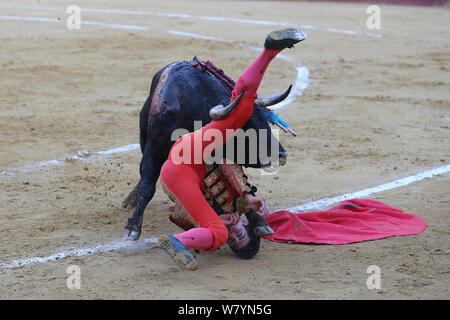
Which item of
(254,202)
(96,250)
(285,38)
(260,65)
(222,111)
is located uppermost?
(285,38)

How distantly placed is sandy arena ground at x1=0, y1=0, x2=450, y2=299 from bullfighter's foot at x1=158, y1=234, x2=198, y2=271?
13 cm

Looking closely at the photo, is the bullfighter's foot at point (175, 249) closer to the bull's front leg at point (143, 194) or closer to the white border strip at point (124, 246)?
the white border strip at point (124, 246)

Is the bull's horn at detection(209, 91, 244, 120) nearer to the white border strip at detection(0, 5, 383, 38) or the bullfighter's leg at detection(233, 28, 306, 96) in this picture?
the bullfighter's leg at detection(233, 28, 306, 96)

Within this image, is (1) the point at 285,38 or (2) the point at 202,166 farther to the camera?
(2) the point at 202,166

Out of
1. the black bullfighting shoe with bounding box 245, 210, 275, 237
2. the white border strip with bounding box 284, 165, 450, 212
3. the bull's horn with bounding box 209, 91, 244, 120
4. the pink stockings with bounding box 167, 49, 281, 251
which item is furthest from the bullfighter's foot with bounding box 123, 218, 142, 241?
the white border strip with bounding box 284, 165, 450, 212

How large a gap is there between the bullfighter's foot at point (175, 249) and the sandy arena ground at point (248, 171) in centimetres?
13

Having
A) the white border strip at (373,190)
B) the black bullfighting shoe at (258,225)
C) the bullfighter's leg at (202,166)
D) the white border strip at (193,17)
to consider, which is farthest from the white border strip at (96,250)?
the white border strip at (193,17)

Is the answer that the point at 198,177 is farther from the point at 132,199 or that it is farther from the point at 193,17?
the point at 193,17

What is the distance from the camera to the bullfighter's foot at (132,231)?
4.74m

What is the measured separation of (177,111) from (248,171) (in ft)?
6.18

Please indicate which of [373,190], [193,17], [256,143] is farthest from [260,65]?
[193,17]

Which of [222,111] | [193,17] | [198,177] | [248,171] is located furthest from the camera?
[193,17]

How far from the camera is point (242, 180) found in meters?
4.48

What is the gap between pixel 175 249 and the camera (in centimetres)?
400
